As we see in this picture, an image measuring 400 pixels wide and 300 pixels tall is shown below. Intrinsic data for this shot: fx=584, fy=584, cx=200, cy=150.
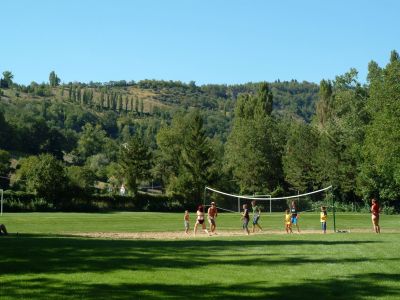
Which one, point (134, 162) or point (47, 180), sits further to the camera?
point (134, 162)

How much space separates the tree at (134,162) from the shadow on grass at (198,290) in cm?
7959

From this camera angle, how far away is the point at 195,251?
65.9ft

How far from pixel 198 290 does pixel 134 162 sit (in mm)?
81994

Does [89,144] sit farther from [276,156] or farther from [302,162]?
[302,162]

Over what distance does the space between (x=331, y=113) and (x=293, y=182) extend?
50.6ft

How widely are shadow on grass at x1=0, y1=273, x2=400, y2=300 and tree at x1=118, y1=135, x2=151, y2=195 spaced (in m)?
79.6

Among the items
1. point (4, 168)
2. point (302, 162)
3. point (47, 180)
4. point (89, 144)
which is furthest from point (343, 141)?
point (89, 144)

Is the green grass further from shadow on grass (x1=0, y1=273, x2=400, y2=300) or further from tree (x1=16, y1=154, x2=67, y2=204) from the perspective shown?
tree (x1=16, y1=154, x2=67, y2=204)

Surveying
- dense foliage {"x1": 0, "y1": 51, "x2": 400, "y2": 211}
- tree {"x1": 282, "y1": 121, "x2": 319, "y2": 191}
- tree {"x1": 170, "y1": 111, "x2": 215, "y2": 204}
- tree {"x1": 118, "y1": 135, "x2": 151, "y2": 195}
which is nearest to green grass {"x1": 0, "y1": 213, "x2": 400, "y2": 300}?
dense foliage {"x1": 0, "y1": 51, "x2": 400, "y2": 211}

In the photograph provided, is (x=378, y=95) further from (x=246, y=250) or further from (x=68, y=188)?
(x=246, y=250)

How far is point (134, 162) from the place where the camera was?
93.0 m

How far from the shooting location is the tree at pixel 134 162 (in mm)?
91875

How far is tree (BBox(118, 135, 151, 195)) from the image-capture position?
91.9 metres

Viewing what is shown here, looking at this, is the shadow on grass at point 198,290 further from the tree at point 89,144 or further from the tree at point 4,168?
the tree at point 89,144
